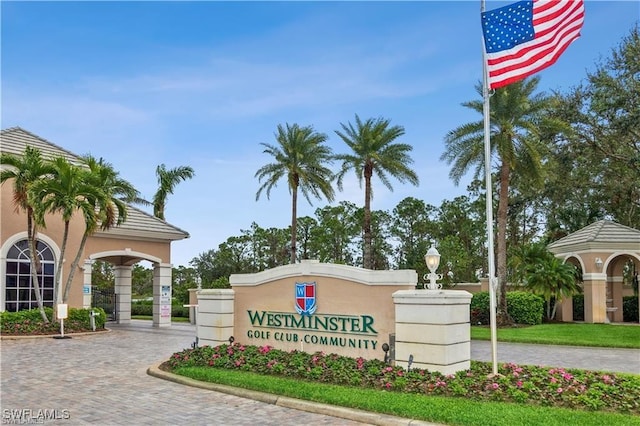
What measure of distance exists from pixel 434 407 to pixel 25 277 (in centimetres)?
1979

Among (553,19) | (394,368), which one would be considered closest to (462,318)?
(394,368)

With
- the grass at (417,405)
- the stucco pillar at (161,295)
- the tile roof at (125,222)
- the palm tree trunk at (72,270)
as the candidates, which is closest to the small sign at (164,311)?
the stucco pillar at (161,295)

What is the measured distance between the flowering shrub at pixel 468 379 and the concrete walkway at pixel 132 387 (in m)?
1.26

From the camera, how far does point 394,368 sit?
10281 mm

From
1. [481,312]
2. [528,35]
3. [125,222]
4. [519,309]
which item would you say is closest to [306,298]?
[528,35]

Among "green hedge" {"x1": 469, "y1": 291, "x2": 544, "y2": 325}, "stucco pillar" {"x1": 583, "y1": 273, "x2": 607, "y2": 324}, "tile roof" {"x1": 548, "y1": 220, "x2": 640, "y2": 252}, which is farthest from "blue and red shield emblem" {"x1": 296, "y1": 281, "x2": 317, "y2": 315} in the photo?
"tile roof" {"x1": 548, "y1": 220, "x2": 640, "y2": 252}

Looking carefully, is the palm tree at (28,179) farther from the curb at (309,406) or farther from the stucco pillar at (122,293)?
the curb at (309,406)

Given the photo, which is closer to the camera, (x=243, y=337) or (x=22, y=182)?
(x=243, y=337)

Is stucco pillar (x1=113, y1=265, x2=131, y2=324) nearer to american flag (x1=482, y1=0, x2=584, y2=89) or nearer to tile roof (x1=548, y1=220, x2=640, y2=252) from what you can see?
tile roof (x1=548, y1=220, x2=640, y2=252)

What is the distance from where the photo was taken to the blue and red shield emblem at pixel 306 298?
1223cm

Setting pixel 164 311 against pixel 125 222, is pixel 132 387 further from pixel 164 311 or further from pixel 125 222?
pixel 164 311

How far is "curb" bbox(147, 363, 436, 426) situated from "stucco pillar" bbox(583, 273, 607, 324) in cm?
2362

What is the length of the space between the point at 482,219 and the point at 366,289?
3897 cm

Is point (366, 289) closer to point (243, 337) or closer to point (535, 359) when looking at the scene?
point (243, 337)
